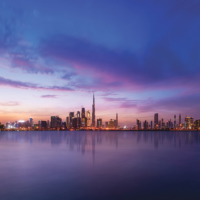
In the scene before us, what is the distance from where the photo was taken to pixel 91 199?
10820 millimetres

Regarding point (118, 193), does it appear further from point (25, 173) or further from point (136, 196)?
point (25, 173)

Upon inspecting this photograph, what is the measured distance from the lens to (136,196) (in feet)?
37.0

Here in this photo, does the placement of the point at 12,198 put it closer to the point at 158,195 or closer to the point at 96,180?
the point at 96,180

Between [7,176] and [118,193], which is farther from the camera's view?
[7,176]

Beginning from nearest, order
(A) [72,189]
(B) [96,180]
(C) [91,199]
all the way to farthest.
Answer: (C) [91,199]
(A) [72,189]
(B) [96,180]

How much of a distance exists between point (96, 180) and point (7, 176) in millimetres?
7959

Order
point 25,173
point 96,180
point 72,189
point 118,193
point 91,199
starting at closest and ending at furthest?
point 91,199, point 118,193, point 72,189, point 96,180, point 25,173

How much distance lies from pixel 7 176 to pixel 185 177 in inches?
619

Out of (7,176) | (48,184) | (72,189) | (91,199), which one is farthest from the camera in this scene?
(7,176)

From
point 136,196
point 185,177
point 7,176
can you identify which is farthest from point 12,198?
Result: point 185,177

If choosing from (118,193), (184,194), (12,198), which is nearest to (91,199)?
(118,193)

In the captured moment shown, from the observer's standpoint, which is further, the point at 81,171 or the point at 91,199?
the point at 81,171

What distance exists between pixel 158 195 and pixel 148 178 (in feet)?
13.1

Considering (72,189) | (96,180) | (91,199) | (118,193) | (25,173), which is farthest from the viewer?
(25,173)
